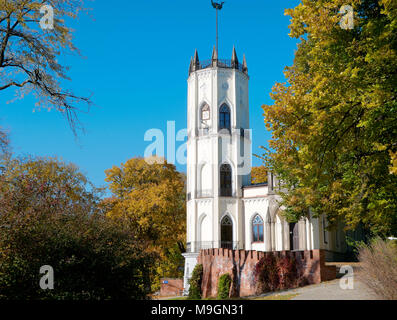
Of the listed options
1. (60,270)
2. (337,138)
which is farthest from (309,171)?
(60,270)

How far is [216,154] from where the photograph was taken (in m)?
33.7

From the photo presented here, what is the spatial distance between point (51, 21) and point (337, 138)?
26.6 feet

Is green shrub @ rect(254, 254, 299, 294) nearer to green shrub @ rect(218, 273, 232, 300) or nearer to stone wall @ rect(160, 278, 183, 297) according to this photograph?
green shrub @ rect(218, 273, 232, 300)

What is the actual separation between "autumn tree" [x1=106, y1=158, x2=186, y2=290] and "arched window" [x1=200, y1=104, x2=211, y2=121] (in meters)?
6.15

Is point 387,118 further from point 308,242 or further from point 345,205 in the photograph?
point 308,242

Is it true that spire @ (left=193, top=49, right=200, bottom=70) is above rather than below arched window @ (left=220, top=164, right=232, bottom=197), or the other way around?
above

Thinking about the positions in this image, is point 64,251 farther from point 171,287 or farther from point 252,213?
point 171,287

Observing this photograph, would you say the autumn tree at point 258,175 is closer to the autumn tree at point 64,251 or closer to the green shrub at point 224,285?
the green shrub at point 224,285

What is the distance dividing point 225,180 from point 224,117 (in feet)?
16.1

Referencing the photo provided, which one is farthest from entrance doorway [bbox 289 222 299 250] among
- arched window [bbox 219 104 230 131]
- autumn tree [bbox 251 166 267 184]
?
autumn tree [bbox 251 166 267 184]

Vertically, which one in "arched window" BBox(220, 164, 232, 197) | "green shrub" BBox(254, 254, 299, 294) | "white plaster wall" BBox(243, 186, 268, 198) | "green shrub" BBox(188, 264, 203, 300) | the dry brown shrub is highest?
"arched window" BBox(220, 164, 232, 197)

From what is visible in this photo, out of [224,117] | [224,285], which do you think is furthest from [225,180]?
[224,285]

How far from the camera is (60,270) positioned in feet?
38.3

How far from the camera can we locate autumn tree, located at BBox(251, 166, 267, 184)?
43.9 metres
